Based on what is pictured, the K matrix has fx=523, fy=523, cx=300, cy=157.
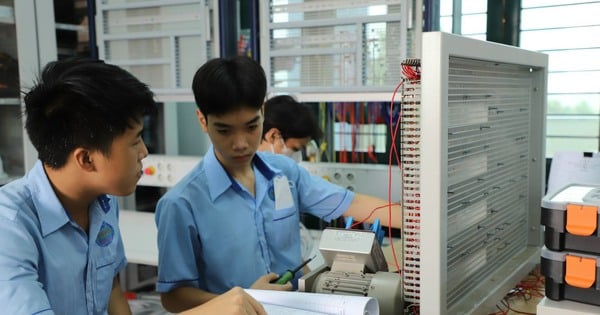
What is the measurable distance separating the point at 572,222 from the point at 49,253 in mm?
948

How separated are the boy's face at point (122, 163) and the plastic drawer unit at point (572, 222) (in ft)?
2.51

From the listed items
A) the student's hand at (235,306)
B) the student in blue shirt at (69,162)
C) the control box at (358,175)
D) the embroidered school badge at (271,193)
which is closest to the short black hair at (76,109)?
the student in blue shirt at (69,162)

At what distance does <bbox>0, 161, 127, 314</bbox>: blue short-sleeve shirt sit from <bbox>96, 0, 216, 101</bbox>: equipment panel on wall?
4.24 feet

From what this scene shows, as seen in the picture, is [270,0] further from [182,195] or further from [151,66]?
[182,195]

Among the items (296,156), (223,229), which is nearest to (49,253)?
(223,229)

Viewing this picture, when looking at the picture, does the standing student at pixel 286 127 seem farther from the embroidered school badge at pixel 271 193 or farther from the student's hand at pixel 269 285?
the student's hand at pixel 269 285

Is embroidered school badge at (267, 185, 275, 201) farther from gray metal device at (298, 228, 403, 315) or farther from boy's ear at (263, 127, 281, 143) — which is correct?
boy's ear at (263, 127, 281, 143)

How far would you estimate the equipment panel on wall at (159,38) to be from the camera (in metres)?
2.38

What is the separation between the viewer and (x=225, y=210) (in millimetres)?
1315

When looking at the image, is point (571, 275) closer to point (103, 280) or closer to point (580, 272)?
point (580, 272)

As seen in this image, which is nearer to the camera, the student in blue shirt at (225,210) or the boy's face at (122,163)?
the boy's face at (122,163)

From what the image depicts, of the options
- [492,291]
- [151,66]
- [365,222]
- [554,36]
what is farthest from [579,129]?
[151,66]

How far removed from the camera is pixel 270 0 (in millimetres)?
2211

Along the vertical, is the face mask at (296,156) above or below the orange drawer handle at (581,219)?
below
